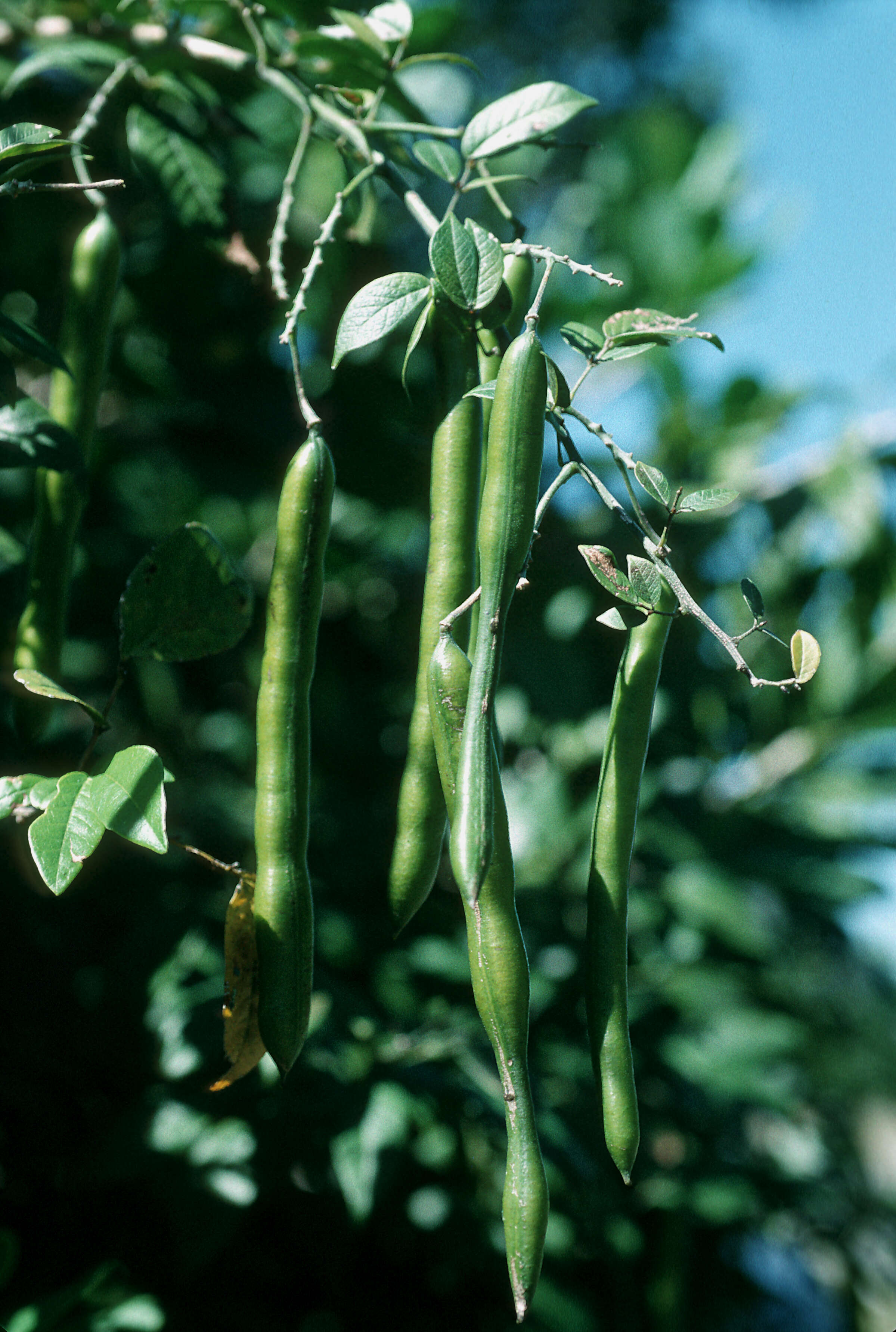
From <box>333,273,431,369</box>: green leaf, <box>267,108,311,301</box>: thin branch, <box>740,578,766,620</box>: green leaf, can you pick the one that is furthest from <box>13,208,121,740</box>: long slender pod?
<box>740,578,766,620</box>: green leaf

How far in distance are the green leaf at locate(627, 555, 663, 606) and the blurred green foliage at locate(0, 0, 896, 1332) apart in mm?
474

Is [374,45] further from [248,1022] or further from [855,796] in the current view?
[855,796]

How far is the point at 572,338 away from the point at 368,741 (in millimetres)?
978

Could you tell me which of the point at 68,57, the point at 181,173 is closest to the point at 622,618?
the point at 181,173

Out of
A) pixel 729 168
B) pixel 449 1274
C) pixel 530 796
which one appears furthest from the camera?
pixel 729 168

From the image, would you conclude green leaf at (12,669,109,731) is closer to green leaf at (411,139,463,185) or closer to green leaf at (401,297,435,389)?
green leaf at (401,297,435,389)

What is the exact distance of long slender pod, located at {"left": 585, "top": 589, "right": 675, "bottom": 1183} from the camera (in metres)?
0.62

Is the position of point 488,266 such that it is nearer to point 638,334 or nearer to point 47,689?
point 638,334

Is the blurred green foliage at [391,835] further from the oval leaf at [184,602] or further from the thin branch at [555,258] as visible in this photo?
the thin branch at [555,258]

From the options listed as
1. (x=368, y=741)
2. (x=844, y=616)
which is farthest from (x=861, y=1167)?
(x=368, y=741)

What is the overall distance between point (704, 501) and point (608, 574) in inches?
3.3

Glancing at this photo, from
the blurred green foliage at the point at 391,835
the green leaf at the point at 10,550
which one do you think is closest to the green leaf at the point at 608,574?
the blurred green foliage at the point at 391,835

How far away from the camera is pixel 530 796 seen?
156 centimetres

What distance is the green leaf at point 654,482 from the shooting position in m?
0.62
